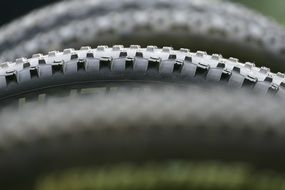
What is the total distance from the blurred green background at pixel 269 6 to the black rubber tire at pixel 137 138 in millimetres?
2872

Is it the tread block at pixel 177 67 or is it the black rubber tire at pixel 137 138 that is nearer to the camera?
the black rubber tire at pixel 137 138

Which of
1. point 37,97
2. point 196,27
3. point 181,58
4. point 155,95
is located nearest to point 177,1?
point 196,27

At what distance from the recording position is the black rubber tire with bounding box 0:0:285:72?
2.30m

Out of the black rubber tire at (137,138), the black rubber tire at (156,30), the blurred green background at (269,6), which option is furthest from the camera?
the blurred green background at (269,6)

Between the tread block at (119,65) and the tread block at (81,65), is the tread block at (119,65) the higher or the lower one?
the higher one

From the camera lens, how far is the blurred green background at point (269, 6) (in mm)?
3867

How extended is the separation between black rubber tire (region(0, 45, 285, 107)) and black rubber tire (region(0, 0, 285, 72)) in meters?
0.48

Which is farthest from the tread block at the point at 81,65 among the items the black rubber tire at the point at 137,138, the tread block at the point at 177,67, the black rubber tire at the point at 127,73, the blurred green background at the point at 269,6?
the blurred green background at the point at 269,6

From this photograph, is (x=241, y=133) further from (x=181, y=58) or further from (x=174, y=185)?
(x=181, y=58)

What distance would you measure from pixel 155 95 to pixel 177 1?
4.91ft

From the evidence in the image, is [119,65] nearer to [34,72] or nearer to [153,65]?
[153,65]

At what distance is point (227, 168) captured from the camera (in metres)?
1.02

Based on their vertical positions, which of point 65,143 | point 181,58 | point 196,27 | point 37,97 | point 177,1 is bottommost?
point 65,143

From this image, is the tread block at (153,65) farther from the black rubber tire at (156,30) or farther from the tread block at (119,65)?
the black rubber tire at (156,30)
